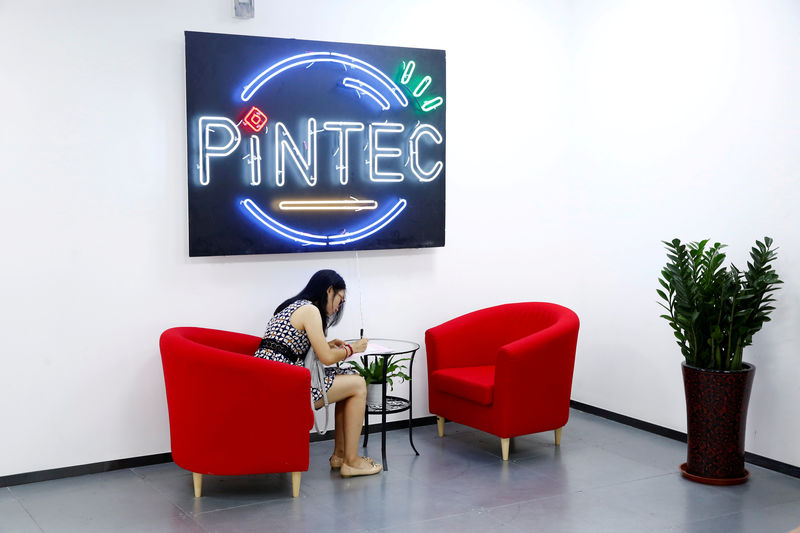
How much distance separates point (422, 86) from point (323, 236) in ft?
4.02

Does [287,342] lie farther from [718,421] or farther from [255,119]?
[718,421]

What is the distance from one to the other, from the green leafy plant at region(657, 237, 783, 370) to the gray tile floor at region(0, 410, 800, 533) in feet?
2.38

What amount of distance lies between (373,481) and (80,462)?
1672mm

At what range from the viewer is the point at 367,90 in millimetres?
5469

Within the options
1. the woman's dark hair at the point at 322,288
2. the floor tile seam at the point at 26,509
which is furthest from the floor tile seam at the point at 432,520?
the floor tile seam at the point at 26,509

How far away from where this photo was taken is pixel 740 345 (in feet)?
14.9

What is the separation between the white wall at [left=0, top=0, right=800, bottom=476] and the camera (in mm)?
4668

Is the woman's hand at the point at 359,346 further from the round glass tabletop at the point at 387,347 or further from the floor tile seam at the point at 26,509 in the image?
the floor tile seam at the point at 26,509

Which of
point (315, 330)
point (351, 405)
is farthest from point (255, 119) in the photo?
point (351, 405)

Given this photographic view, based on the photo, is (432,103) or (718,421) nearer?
(718,421)

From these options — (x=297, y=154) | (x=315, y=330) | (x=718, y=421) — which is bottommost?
(x=718, y=421)

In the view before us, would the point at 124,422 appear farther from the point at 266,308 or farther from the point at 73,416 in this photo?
the point at 266,308

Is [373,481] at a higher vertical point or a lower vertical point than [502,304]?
lower

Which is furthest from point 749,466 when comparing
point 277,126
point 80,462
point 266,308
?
point 80,462
